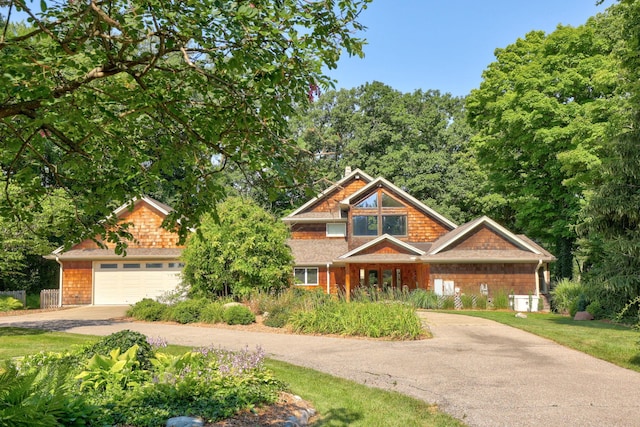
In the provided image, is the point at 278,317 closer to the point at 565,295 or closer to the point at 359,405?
the point at 359,405

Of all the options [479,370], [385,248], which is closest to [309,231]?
[385,248]

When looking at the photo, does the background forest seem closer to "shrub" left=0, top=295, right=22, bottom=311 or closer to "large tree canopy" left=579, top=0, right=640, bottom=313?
"large tree canopy" left=579, top=0, right=640, bottom=313

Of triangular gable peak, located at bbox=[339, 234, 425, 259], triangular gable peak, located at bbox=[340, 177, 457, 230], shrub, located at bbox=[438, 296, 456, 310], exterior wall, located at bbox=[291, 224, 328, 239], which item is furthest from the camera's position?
exterior wall, located at bbox=[291, 224, 328, 239]

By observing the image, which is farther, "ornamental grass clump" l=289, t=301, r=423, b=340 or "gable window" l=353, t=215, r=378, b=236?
"gable window" l=353, t=215, r=378, b=236

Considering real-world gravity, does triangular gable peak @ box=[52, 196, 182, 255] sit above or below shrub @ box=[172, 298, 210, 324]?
above

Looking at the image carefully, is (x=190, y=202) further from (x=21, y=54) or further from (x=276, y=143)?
(x=21, y=54)

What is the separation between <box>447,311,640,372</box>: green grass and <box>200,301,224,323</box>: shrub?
31.0ft

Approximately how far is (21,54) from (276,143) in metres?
2.04

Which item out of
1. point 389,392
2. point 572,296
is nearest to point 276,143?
point 389,392

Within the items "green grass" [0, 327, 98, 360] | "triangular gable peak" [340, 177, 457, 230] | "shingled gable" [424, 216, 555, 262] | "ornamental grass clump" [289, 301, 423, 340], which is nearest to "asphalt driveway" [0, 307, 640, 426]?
"ornamental grass clump" [289, 301, 423, 340]

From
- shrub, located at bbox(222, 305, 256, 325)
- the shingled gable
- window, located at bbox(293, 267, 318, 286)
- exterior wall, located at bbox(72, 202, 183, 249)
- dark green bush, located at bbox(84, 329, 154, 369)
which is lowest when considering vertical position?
shrub, located at bbox(222, 305, 256, 325)

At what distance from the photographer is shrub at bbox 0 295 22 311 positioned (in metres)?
24.3

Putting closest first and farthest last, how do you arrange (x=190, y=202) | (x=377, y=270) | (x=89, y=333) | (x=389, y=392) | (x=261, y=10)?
1. (x=261, y=10)
2. (x=190, y=202)
3. (x=389, y=392)
4. (x=89, y=333)
5. (x=377, y=270)

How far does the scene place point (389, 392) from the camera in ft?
24.8
